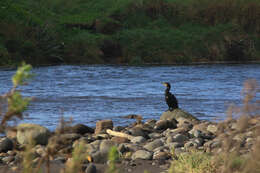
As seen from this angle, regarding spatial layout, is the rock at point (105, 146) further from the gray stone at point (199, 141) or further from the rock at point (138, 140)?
the gray stone at point (199, 141)

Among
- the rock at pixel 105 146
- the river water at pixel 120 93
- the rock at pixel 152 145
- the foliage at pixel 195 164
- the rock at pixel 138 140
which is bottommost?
the river water at pixel 120 93

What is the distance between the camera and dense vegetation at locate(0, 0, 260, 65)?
28453mm

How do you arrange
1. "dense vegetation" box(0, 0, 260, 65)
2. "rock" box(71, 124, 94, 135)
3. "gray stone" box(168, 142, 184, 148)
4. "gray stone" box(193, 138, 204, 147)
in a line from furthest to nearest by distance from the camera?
1. "dense vegetation" box(0, 0, 260, 65)
2. "rock" box(71, 124, 94, 135)
3. "gray stone" box(193, 138, 204, 147)
4. "gray stone" box(168, 142, 184, 148)

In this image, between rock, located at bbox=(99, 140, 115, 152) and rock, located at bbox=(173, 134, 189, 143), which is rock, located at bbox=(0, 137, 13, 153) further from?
rock, located at bbox=(173, 134, 189, 143)

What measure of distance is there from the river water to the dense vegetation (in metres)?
6.00

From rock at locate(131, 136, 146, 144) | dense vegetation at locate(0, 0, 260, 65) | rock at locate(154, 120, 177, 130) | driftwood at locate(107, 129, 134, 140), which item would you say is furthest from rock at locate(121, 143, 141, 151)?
dense vegetation at locate(0, 0, 260, 65)

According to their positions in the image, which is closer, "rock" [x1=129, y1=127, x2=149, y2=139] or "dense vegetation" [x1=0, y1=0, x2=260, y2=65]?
"rock" [x1=129, y1=127, x2=149, y2=139]

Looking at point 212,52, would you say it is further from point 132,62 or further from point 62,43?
point 62,43

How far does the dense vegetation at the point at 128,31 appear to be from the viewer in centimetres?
2845

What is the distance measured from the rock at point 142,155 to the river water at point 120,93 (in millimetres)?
2241

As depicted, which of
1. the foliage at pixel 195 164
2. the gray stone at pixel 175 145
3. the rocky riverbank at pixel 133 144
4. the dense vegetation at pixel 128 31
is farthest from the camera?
the dense vegetation at pixel 128 31

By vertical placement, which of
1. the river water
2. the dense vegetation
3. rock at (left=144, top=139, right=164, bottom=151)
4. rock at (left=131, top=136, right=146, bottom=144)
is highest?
the dense vegetation

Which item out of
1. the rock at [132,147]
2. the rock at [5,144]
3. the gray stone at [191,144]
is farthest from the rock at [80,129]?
the gray stone at [191,144]

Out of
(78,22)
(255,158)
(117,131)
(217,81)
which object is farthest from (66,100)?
(78,22)
